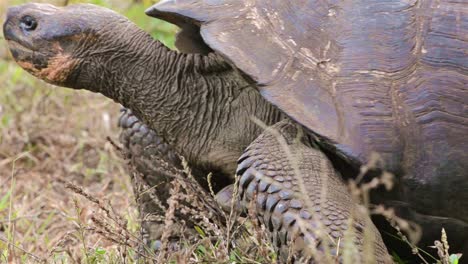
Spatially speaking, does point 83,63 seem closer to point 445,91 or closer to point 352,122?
point 352,122

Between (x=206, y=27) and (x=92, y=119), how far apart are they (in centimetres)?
343

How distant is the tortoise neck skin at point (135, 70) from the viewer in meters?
4.23

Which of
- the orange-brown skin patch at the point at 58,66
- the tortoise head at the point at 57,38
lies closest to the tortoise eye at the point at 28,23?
the tortoise head at the point at 57,38

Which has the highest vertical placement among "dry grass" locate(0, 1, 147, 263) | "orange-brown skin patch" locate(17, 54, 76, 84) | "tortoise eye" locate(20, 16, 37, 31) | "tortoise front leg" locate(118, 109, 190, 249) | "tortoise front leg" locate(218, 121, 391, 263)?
"tortoise front leg" locate(218, 121, 391, 263)

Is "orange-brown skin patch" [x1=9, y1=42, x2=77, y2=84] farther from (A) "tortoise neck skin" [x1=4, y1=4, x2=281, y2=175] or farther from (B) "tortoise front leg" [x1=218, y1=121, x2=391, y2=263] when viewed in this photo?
(B) "tortoise front leg" [x1=218, y1=121, x2=391, y2=263]

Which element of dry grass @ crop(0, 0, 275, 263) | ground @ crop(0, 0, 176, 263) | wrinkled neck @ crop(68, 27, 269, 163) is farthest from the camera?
ground @ crop(0, 0, 176, 263)

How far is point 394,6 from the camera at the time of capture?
12.3ft

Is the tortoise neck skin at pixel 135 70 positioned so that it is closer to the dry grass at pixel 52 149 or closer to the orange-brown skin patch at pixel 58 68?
the orange-brown skin patch at pixel 58 68

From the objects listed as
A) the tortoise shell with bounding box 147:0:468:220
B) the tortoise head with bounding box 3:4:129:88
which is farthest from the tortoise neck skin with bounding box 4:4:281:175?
the tortoise shell with bounding box 147:0:468:220

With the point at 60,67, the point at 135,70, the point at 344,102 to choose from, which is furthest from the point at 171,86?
the point at 344,102

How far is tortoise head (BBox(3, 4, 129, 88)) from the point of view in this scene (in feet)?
14.1

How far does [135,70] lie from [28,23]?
1.81 feet

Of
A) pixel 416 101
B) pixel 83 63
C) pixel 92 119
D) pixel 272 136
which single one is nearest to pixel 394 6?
pixel 416 101

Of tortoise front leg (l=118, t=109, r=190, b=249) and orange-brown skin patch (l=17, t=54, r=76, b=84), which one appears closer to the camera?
orange-brown skin patch (l=17, t=54, r=76, b=84)
